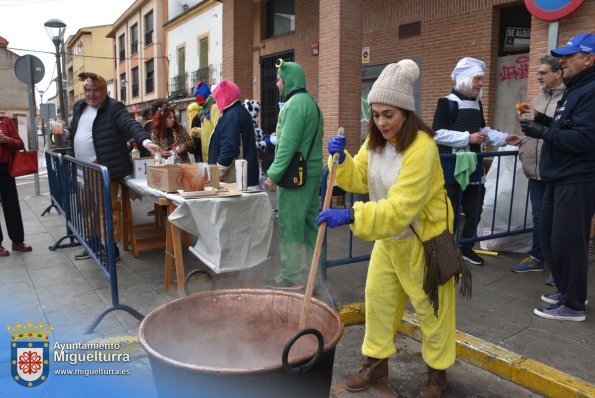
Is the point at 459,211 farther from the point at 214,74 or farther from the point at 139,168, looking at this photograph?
the point at 214,74

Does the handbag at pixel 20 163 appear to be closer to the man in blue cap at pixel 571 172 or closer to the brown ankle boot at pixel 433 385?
the brown ankle boot at pixel 433 385

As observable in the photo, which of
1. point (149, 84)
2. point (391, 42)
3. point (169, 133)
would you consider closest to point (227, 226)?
point (169, 133)

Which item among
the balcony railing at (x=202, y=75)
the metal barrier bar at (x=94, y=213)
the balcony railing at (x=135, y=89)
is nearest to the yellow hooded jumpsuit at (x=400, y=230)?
the metal barrier bar at (x=94, y=213)

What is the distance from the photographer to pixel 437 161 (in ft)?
8.11

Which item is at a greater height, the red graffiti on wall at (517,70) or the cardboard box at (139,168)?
the red graffiti on wall at (517,70)

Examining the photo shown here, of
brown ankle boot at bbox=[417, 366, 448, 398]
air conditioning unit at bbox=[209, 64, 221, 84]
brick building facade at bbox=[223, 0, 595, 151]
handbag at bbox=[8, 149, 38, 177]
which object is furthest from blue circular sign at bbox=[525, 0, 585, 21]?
air conditioning unit at bbox=[209, 64, 221, 84]

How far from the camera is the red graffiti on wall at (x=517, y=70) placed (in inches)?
320

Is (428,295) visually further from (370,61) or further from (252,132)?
(370,61)

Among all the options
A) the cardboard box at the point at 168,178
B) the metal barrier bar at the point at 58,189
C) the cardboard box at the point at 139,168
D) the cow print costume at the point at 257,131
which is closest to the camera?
the cardboard box at the point at 168,178

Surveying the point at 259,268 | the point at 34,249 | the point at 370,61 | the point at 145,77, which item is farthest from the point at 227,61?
the point at 145,77

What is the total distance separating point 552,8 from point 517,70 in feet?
8.60

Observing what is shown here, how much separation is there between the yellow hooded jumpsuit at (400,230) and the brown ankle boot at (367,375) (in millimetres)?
94

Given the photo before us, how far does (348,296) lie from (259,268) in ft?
3.54

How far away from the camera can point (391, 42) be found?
33.4ft
